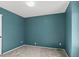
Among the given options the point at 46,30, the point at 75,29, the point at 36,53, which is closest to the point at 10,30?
the point at 36,53

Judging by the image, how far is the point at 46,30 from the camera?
6828 millimetres

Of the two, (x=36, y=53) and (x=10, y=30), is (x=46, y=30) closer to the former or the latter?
(x=36, y=53)

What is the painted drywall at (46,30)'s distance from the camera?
253 inches

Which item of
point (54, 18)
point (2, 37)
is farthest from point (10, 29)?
point (54, 18)

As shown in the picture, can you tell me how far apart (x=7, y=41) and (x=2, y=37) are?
1.62 ft

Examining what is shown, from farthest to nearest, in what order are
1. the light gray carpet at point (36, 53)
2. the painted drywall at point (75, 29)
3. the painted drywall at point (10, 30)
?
the painted drywall at point (10, 30), the light gray carpet at point (36, 53), the painted drywall at point (75, 29)

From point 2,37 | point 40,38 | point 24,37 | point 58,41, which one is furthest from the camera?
point 24,37

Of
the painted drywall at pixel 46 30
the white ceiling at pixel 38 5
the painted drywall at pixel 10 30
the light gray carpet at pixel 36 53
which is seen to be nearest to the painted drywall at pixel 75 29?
the white ceiling at pixel 38 5

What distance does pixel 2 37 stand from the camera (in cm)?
484

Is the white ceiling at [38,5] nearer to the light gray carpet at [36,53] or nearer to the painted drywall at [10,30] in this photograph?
the painted drywall at [10,30]

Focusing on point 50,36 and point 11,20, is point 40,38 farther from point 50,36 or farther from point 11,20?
point 11,20

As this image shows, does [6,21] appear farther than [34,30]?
No

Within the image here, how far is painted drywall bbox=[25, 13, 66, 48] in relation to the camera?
21.1ft

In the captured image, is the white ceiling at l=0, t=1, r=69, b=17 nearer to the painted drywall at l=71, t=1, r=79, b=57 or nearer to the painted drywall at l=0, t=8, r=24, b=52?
the painted drywall at l=0, t=8, r=24, b=52
